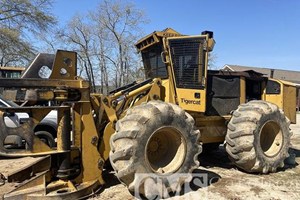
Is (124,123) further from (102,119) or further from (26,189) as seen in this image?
(26,189)

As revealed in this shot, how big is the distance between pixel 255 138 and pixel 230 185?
1.08 meters

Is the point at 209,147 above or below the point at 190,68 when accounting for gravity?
below

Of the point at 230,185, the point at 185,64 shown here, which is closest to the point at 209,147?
the point at 230,185

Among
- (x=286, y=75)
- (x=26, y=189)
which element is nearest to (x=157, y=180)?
(x=26, y=189)

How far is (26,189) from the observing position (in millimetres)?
4547

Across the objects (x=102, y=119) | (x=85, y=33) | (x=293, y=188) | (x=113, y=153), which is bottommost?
(x=293, y=188)

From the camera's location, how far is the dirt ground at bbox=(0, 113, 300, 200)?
17.1ft

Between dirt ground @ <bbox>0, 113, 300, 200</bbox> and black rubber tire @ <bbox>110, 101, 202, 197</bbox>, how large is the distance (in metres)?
0.45

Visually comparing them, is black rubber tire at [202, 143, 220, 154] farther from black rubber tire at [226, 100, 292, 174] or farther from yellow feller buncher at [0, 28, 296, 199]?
black rubber tire at [226, 100, 292, 174]

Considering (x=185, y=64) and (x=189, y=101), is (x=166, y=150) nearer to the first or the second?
(x=189, y=101)

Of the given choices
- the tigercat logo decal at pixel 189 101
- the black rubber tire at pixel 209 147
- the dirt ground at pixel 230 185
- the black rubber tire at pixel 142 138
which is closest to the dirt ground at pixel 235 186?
the dirt ground at pixel 230 185

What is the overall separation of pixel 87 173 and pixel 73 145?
48 centimetres

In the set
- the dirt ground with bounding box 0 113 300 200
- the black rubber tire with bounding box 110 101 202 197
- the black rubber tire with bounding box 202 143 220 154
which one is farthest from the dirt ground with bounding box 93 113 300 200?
the black rubber tire with bounding box 202 143 220 154

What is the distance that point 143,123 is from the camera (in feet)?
16.0
